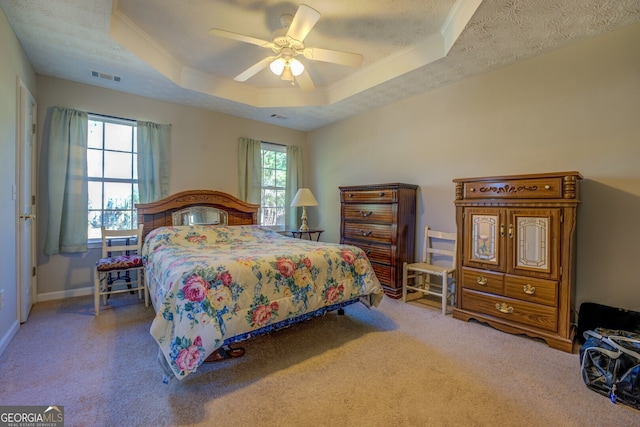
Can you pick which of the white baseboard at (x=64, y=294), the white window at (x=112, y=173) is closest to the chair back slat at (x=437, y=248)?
the white window at (x=112, y=173)

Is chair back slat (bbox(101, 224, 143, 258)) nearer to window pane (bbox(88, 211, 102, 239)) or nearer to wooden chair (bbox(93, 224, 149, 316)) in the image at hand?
wooden chair (bbox(93, 224, 149, 316))

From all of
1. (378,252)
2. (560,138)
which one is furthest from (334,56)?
(378,252)

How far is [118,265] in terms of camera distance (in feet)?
10.00

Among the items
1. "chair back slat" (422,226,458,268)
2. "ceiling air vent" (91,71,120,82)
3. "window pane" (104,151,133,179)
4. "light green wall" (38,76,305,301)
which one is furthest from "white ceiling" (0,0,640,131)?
"chair back slat" (422,226,458,268)

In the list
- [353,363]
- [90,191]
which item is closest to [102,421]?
[353,363]

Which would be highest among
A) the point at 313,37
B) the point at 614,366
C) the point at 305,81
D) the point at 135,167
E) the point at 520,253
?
the point at 313,37

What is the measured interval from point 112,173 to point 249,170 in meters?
1.84

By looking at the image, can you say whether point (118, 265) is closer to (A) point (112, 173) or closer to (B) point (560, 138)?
(A) point (112, 173)

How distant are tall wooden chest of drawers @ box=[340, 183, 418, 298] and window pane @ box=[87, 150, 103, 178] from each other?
3317mm

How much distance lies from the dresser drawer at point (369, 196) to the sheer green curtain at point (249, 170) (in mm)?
1496

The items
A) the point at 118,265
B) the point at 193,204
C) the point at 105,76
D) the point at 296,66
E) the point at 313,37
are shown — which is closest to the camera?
the point at 296,66

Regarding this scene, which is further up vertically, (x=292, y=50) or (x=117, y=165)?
(x=292, y=50)

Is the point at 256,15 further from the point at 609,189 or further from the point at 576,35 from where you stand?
the point at 609,189

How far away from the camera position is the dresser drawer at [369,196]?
3656mm
